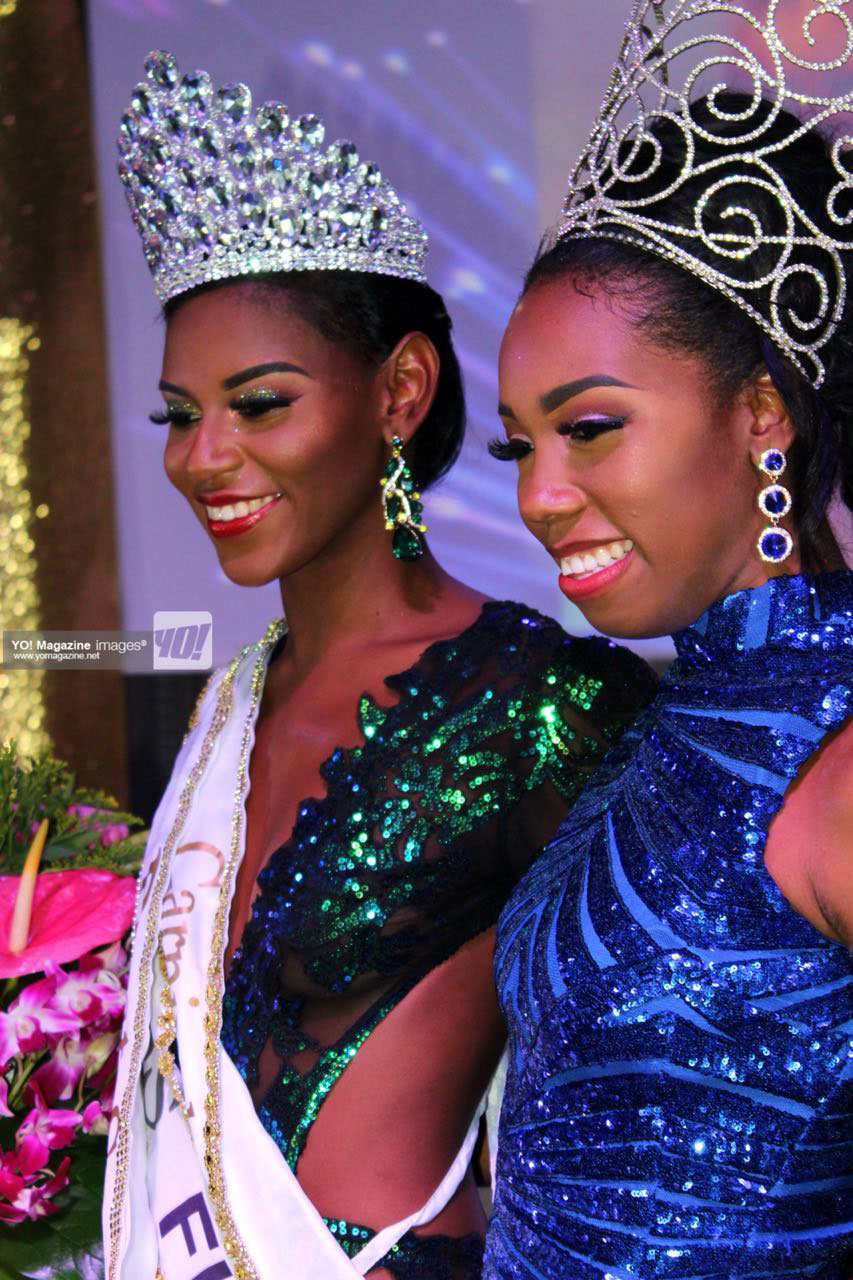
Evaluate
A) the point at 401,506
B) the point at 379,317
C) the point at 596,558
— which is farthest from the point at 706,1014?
the point at 379,317

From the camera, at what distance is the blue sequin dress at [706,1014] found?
873mm

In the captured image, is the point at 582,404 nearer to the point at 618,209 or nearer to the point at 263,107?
the point at 618,209

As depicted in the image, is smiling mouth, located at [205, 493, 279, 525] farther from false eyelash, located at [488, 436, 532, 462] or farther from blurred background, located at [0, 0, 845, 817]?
blurred background, located at [0, 0, 845, 817]

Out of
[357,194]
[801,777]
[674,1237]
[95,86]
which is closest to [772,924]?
[801,777]

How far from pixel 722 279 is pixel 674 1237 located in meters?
0.57

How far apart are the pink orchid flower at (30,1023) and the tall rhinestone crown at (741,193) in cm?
69

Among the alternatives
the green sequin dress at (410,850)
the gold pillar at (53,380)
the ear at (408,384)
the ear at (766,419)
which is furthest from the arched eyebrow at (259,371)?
the gold pillar at (53,380)

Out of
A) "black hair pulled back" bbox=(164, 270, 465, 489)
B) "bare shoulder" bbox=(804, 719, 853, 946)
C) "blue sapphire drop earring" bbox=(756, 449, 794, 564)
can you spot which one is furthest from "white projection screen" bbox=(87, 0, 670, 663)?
"bare shoulder" bbox=(804, 719, 853, 946)

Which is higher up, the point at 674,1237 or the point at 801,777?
the point at 801,777

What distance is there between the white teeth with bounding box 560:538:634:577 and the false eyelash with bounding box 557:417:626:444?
7 centimetres

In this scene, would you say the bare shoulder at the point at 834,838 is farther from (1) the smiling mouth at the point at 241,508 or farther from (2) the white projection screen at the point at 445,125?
(2) the white projection screen at the point at 445,125

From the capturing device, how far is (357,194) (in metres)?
1.37

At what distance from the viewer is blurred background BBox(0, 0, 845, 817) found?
193 cm

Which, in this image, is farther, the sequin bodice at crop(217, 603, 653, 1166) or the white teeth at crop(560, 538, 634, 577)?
the sequin bodice at crop(217, 603, 653, 1166)
